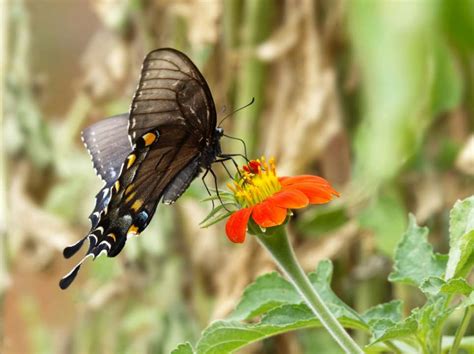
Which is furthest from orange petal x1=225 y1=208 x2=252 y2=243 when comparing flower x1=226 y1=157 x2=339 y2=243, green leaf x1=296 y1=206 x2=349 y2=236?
green leaf x1=296 y1=206 x2=349 y2=236

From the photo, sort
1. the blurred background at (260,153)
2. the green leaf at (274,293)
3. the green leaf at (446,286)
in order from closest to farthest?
the green leaf at (446,286) < the green leaf at (274,293) < the blurred background at (260,153)

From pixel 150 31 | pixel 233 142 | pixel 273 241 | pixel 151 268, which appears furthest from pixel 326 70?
pixel 273 241

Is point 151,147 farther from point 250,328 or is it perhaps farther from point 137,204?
point 250,328

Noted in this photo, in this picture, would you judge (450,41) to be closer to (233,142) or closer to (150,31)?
(233,142)

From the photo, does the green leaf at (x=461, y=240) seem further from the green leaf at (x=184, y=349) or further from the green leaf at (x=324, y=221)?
the green leaf at (x=324, y=221)

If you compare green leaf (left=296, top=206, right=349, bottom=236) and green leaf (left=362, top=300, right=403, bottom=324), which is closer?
green leaf (left=362, top=300, right=403, bottom=324)

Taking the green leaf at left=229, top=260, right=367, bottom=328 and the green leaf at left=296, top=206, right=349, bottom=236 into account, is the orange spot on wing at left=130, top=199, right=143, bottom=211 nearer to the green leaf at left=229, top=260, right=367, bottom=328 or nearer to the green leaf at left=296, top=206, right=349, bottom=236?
the green leaf at left=229, top=260, right=367, bottom=328

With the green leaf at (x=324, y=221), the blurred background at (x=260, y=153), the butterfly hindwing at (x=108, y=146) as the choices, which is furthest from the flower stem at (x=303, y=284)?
the green leaf at (x=324, y=221)
